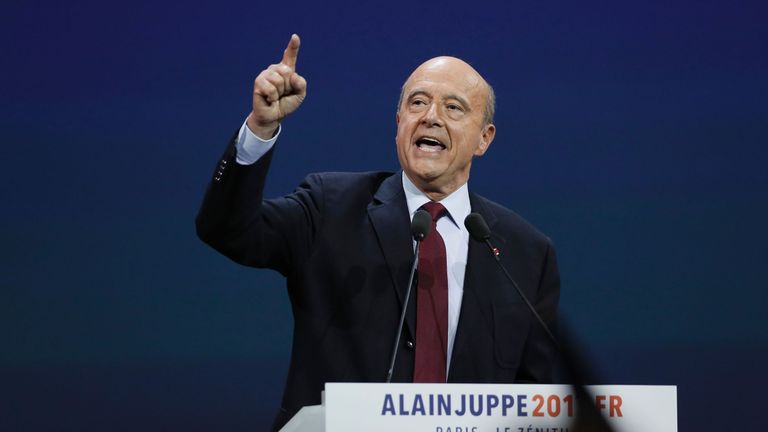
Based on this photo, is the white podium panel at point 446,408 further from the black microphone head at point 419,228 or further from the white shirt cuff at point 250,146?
the white shirt cuff at point 250,146

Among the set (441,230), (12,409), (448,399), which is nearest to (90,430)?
(12,409)

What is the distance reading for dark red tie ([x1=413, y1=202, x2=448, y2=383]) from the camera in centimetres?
205

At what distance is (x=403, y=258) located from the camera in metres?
2.16

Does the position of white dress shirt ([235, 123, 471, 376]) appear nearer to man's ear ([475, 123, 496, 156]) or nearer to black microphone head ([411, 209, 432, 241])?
man's ear ([475, 123, 496, 156])

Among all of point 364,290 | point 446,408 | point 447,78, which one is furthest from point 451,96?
point 446,408

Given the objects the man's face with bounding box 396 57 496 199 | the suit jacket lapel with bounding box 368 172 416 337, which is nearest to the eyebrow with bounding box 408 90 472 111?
the man's face with bounding box 396 57 496 199

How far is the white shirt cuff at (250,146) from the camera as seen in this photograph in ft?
5.97

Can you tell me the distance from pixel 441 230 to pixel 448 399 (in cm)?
99

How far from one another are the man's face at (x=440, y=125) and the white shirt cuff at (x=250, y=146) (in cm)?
52

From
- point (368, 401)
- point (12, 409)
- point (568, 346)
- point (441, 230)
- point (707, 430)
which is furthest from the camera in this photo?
point (707, 430)

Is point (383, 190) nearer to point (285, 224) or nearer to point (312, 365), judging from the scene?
point (285, 224)

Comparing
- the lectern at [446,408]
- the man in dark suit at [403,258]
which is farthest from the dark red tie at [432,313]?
the lectern at [446,408]

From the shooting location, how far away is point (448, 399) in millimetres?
1312

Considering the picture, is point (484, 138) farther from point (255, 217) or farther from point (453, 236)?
point (255, 217)
